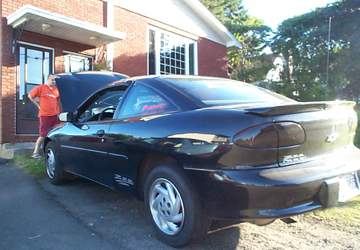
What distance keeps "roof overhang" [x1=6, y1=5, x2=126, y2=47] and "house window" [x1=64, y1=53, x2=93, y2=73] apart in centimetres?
43

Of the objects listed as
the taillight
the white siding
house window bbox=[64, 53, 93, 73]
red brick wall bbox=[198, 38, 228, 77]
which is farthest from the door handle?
red brick wall bbox=[198, 38, 228, 77]

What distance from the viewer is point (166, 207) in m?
2.67

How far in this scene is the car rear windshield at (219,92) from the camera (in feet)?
9.51

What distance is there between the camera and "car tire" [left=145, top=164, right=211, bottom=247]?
2430 millimetres

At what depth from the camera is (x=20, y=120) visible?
7844 millimetres

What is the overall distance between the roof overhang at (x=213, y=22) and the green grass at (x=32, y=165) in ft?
30.3

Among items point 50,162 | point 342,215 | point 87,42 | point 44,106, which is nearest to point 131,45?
point 87,42

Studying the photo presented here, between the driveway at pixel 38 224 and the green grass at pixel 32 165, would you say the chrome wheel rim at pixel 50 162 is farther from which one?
the green grass at pixel 32 165

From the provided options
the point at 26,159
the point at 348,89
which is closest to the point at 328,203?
the point at 26,159

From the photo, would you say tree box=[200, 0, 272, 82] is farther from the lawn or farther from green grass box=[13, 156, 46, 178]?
the lawn

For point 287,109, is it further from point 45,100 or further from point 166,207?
point 45,100

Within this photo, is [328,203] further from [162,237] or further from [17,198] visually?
[17,198]

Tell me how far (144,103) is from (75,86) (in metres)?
3.35

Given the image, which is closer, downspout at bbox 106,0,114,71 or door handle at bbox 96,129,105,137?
door handle at bbox 96,129,105,137
